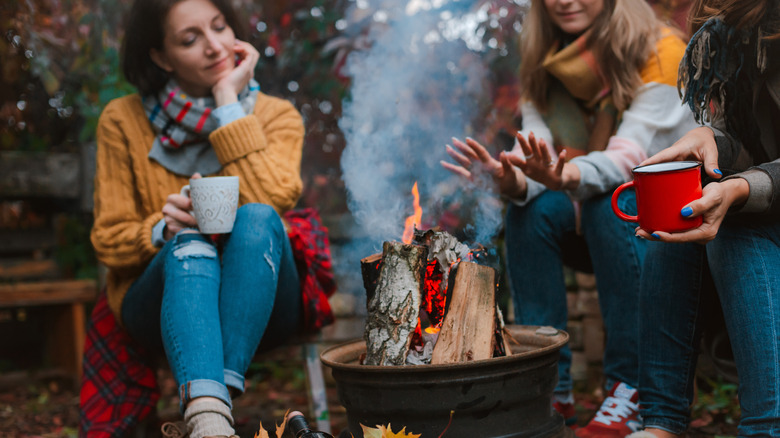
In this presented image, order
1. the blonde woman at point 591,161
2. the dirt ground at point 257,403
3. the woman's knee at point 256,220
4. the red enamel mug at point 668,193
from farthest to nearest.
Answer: the dirt ground at point 257,403
the blonde woman at point 591,161
the woman's knee at point 256,220
the red enamel mug at point 668,193

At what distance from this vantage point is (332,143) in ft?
12.2

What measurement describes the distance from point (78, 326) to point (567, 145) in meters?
2.68

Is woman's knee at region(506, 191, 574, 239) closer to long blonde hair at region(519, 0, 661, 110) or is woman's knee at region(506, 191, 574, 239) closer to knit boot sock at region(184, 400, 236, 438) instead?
long blonde hair at region(519, 0, 661, 110)

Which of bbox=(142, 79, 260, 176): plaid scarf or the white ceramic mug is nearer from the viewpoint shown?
the white ceramic mug

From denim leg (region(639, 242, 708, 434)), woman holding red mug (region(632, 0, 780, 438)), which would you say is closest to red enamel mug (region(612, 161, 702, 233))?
woman holding red mug (region(632, 0, 780, 438))

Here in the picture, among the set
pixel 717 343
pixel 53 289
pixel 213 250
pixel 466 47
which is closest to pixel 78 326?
pixel 53 289

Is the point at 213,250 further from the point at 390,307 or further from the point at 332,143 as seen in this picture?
the point at 332,143

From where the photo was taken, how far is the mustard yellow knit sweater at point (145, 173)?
2172 mm

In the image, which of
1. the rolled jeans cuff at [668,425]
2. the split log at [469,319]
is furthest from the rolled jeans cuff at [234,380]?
the rolled jeans cuff at [668,425]

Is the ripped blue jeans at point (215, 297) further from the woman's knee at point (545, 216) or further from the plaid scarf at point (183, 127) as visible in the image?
the woman's knee at point (545, 216)

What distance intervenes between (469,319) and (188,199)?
37.3 inches

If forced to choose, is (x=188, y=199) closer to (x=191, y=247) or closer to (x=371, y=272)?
(x=191, y=247)

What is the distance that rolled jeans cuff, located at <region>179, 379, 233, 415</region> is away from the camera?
62.2 inches

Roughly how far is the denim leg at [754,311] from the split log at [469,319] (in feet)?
1.75
